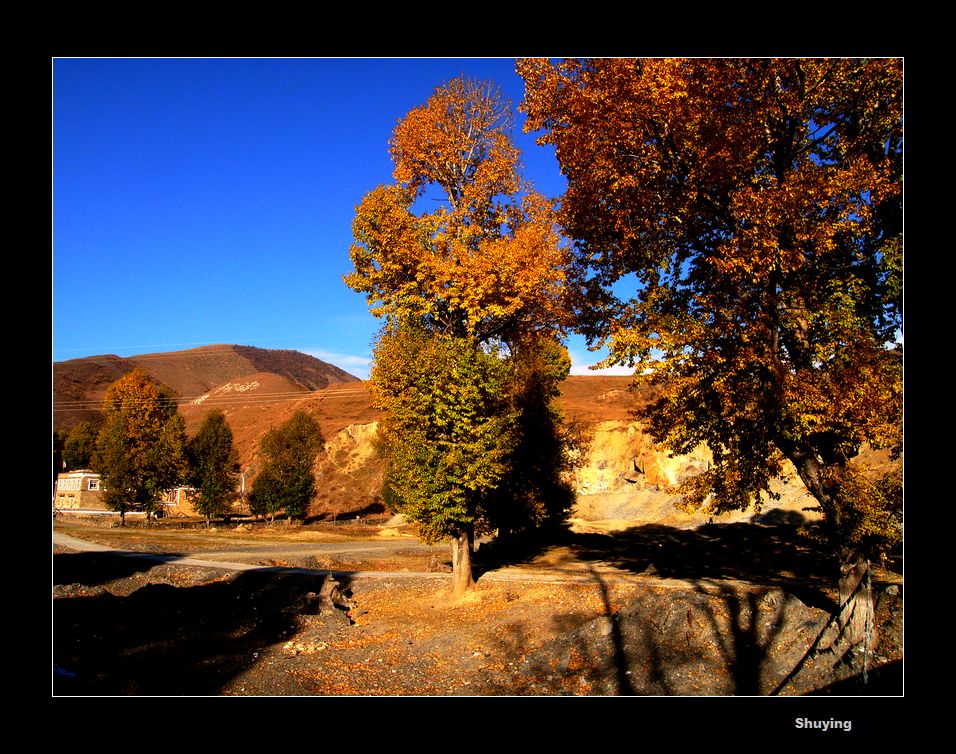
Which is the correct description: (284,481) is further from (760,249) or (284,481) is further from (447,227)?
(760,249)

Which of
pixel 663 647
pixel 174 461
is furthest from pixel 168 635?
pixel 174 461

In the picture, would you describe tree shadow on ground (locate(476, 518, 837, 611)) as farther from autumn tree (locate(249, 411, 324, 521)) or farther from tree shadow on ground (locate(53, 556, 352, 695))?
autumn tree (locate(249, 411, 324, 521))

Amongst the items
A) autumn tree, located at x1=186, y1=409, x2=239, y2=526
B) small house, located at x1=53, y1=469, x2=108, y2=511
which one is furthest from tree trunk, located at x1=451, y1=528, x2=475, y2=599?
small house, located at x1=53, y1=469, x2=108, y2=511

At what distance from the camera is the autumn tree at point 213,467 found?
47094 millimetres

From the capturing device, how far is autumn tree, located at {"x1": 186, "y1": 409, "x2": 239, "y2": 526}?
4709 cm

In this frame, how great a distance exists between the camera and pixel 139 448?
1858 inches

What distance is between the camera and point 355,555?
96.2 feet

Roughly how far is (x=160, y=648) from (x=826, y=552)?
21.6 m

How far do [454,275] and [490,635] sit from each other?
897 centimetres

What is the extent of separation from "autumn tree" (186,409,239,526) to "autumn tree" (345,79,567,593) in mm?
35635

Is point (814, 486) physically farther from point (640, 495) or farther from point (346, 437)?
point (346, 437)

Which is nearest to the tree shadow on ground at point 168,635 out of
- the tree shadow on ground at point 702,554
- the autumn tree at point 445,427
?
the autumn tree at point 445,427

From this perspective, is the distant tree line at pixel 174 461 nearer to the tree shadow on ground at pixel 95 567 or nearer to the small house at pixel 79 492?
the small house at pixel 79 492
